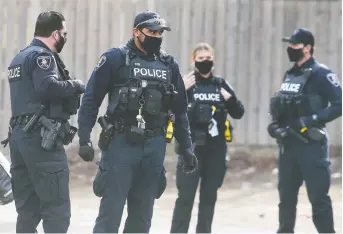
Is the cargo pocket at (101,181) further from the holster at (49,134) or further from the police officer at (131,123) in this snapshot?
the holster at (49,134)

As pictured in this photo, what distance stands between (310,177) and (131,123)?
1.99 meters

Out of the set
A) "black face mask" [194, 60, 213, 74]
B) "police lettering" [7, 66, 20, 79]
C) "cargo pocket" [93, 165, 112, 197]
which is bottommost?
"cargo pocket" [93, 165, 112, 197]

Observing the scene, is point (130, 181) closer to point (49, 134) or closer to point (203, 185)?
point (49, 134)

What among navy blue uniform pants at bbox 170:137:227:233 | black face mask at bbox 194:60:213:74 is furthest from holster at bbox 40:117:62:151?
black face mask at bbox 194:60:213:74

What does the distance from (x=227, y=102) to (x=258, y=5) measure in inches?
176

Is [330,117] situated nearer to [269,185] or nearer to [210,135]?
[210,135]

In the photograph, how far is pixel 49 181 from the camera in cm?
548

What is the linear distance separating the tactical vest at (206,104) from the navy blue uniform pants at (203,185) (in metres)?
0.20

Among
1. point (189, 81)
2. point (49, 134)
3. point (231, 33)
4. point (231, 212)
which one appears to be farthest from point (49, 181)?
point (231, 33)

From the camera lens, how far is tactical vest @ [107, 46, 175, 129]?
5.27 meters

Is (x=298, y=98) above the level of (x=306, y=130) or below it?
above

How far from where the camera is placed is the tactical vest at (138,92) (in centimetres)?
527

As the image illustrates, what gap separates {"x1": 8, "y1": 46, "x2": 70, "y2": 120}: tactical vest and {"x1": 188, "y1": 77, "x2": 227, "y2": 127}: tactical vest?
1556mm

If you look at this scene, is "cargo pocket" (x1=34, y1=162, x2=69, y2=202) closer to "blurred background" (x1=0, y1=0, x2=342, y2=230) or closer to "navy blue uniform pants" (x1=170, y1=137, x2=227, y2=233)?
"navy blue uniform pants" (x1=170, y1=137, x2=227, y2=233)
